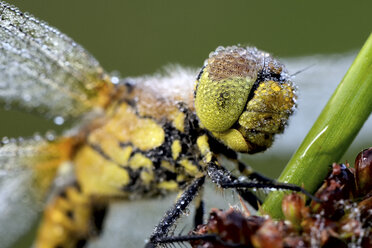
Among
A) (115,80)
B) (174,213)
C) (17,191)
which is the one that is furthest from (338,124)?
(17,191)

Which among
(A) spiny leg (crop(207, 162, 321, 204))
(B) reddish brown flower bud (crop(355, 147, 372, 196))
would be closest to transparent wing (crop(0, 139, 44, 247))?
(A) spiny leg (crop(207, 162, 321, 204))

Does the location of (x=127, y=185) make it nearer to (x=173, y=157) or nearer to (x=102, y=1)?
(x=173, y=157)

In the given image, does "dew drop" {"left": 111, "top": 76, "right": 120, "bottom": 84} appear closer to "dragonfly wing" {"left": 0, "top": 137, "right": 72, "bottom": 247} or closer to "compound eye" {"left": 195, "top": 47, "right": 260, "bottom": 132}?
"dragonfly wing" {"left": 0, "top": 137, "right": 72, "bottom": 247}

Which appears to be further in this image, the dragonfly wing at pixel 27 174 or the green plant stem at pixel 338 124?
the dragonfly wing at pixel 27 174

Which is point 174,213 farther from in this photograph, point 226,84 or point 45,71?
point 45,71

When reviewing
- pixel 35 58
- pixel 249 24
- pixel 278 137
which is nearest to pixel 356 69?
A: pixel 278 137

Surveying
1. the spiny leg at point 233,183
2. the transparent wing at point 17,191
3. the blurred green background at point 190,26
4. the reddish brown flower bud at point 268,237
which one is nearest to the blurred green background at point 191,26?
the blurred green background at point 190,26

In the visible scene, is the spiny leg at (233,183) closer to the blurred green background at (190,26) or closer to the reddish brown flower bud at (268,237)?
the reddish brown flower bud at (268,237)
